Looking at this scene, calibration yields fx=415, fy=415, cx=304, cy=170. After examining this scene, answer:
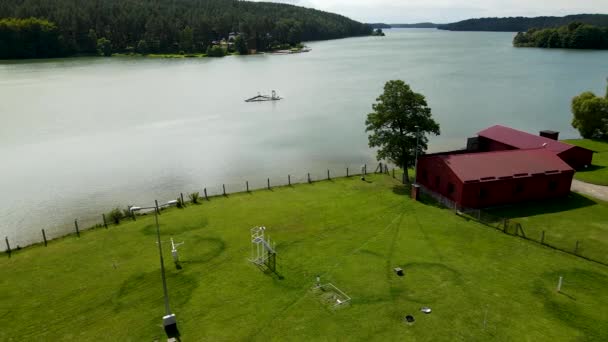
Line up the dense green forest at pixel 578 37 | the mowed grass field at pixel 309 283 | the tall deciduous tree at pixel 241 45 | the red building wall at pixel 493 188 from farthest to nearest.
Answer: the dense green forest at pixel 578 37 < the tall deciduous tree at pixel 241 45 < the red building wall at pixel 493 188 < the mowed grass field at pixel 309 283

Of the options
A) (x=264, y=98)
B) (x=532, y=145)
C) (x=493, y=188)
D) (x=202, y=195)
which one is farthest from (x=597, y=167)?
(x=264, y=98)

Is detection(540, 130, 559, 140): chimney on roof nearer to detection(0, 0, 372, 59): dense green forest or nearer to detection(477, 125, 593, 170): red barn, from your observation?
detection(477, 125, 593, 170): red barn

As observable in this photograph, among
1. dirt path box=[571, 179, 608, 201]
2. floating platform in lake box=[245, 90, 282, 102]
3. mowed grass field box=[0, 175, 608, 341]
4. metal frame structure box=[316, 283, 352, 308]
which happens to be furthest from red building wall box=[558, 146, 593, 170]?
floating platform in lake box=[245, 90, 282, 102]

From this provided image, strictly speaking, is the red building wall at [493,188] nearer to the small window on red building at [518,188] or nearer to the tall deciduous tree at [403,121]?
the small window on red building at [518,188]

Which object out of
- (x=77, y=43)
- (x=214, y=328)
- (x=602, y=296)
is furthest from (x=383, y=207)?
(x=77, y=43)

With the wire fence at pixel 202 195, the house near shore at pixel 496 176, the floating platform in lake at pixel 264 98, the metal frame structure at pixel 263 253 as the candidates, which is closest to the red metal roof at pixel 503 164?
the house near shore at pixel 496 176

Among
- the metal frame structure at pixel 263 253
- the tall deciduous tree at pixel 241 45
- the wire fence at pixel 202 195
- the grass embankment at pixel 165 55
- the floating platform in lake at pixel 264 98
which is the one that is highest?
the tall deciduous tree at pixel 241 45
